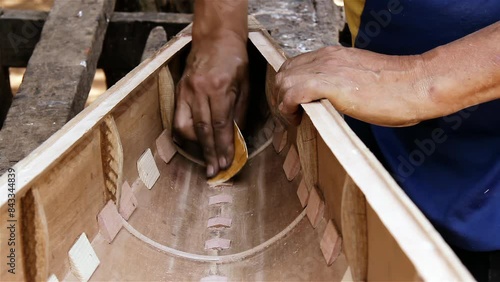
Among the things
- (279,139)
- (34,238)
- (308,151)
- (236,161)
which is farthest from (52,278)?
(279,139)

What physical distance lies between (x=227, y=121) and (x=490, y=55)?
3.51 feet

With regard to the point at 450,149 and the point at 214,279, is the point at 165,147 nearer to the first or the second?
the point at 214,279

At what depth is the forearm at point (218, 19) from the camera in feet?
7.20

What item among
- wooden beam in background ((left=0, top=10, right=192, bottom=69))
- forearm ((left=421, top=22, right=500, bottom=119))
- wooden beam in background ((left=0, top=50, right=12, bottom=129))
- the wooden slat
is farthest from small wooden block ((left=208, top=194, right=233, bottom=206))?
wooden beam in background ((left=0, top=50, right=12, bottom=129))

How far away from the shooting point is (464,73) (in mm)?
1321

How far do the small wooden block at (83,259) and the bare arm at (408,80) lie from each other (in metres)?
0.68

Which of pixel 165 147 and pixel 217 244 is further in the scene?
pixel 165 147

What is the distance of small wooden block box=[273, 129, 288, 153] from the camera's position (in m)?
2.24

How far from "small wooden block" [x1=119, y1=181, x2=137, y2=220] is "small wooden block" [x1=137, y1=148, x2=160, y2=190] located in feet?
0.33

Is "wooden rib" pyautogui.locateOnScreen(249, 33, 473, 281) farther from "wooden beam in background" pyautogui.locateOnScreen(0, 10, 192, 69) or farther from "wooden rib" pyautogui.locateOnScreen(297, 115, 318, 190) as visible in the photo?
"wooden beam in background" pyautogui.locateOnScreen(0, 10, 192, 69)

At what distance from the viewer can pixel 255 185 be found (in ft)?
7.54

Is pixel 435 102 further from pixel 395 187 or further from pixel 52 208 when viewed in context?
pixel 52 208

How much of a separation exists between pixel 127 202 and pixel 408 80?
942 millimetres

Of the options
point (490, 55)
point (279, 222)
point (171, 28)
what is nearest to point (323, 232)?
point (279, 222)
